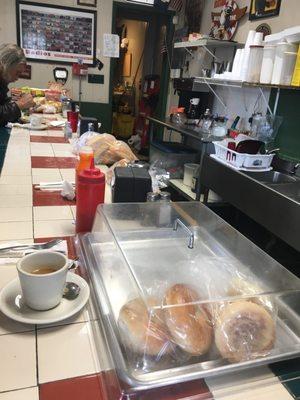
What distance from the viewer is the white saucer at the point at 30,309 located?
2.37 ft

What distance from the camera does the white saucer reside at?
723mm

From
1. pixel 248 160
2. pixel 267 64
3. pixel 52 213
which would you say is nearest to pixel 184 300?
pixel 52 213

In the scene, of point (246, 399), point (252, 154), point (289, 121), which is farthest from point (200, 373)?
point (289, 121)

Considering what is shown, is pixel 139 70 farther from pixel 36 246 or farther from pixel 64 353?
pixel 64 353

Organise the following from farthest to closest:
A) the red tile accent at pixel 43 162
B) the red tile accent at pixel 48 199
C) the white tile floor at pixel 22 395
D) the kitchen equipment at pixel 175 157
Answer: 1. the kitchen equipment at pixel 175 157
2. the red tile accent at pixel 43 162
3. the red tile accent at pixel 48 199
4. the white tile floor at pixel 22 395

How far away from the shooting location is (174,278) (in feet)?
2.85

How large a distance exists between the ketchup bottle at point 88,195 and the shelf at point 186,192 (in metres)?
2.14

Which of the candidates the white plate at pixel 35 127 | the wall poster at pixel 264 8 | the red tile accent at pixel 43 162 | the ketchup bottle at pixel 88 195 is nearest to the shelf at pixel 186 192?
the white plate at pixel 35 127

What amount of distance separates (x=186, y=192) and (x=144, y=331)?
285cm

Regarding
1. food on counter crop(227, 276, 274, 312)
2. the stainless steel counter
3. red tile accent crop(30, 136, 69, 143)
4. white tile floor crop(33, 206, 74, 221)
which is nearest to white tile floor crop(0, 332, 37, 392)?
food on counter crop(227, 276, 274, 312)

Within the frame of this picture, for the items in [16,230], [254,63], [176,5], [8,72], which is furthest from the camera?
[176,5]

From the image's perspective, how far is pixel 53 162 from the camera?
2.02m

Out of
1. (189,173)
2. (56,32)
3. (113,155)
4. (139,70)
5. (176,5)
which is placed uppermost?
(176,5)

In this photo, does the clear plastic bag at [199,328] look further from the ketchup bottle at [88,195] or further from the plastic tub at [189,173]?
the plastic tub at [189,173]
